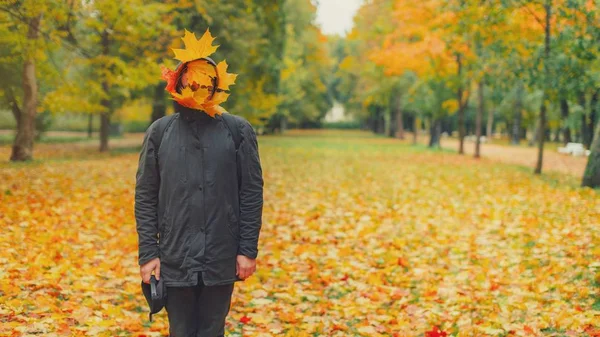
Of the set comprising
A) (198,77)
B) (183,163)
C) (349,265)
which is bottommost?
(349,265)

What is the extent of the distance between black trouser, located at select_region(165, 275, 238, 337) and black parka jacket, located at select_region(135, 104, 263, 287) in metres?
0.12

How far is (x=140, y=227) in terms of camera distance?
3.41 meters

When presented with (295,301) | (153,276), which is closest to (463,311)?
(295,301)

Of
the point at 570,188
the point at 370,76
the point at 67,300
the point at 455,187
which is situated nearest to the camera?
the point at 67,300

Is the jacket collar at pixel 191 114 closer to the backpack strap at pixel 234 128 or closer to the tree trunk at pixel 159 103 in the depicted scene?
the backpack strap at pixel 234 128

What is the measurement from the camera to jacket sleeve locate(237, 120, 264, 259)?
3.42m

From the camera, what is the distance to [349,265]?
7.58 meters

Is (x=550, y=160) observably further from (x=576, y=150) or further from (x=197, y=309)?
(x=197, y=309)

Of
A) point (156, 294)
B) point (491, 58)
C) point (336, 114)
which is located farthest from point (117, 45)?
point (336, 114)

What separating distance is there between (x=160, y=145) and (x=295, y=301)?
10.8 feet

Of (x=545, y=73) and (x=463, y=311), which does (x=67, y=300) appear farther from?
(x=545, y=73)

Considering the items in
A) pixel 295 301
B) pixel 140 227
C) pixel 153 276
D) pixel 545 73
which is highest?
pixel 545 73

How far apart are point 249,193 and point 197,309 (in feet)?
A: 2.58

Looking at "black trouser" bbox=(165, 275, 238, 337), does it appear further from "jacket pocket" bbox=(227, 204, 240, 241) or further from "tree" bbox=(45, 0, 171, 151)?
"tree" bbox=(45, 0, 171, 151)
